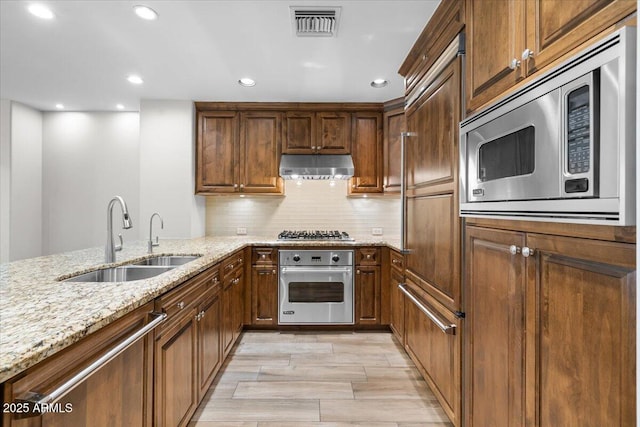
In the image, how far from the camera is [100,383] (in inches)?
39.3

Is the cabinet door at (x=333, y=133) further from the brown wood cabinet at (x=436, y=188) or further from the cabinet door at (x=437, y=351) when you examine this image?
the cabinet door at (x=437, y=351)

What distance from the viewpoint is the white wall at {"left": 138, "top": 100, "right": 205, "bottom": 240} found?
11.6 feet

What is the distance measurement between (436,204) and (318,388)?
→ 1.50 metres

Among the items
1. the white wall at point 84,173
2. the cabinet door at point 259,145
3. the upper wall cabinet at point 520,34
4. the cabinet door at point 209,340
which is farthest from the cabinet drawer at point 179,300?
the white wall at point 84,173

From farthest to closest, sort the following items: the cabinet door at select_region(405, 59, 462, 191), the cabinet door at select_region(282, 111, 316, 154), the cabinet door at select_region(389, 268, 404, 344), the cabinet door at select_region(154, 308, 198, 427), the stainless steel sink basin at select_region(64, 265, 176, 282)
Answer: the cabinet door at select_region(282, 111, 316, 154) < the cabinet door at select_region(389, 268, 404, 344) < the stainless steel sink basin at select_region(64, 265, 176, 282) < the cabinet door at select_region(405, 59, 462, 191) < the cabinet door at select_region(154, 308, 198, 427)

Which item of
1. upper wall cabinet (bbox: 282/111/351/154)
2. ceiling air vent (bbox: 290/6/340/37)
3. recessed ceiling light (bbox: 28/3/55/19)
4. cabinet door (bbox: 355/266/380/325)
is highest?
recessed ceiling light (bbox: 28/3/55/19)

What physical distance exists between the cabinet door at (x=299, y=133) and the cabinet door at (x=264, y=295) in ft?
4.39

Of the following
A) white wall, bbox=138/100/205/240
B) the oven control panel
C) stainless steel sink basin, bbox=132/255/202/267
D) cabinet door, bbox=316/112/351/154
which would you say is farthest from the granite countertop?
cabinet door, bbox=316/112/351/154

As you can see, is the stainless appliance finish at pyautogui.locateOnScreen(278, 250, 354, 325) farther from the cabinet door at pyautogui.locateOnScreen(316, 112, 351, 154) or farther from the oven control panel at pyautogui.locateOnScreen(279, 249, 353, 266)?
the cabinet door at pyautogui.locateOnScreen(316, 112, 351, 154)

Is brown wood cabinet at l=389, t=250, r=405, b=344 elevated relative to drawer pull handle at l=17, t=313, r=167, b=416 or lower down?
lower down

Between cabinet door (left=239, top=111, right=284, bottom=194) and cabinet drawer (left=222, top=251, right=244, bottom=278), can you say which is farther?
cabinet door (left=239, top=111, right=284, bottom=194)

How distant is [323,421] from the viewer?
1899 millimetres

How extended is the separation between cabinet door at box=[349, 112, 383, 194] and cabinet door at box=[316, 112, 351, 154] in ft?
0.27

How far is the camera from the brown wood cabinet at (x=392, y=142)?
3.51m
